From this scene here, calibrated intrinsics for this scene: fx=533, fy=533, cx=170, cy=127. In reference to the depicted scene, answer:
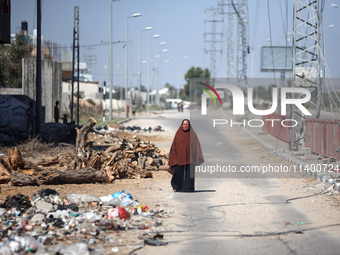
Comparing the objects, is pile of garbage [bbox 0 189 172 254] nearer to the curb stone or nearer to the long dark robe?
the long dark robe

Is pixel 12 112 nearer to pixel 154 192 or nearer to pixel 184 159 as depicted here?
pixel 154 192

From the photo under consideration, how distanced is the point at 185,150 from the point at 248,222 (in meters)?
3.32

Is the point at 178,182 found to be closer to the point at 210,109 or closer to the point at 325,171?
A: the point at 325,171

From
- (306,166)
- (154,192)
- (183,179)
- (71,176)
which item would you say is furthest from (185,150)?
(306,166)

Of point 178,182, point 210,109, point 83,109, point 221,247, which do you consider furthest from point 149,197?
point 210,109

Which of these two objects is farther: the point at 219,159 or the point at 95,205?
the point at 219,159

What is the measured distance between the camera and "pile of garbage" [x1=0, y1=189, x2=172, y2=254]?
5.98 metres

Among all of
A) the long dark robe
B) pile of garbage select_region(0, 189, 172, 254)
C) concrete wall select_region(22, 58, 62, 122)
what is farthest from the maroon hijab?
concrete wall select_region(22, 58, 62, 122)

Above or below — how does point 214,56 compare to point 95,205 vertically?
above

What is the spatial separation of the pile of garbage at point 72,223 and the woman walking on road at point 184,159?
1.60m

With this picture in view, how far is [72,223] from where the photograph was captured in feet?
23.7

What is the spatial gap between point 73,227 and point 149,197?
3.04m

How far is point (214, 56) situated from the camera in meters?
80.3

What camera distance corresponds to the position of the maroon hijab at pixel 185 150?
35.5ft
